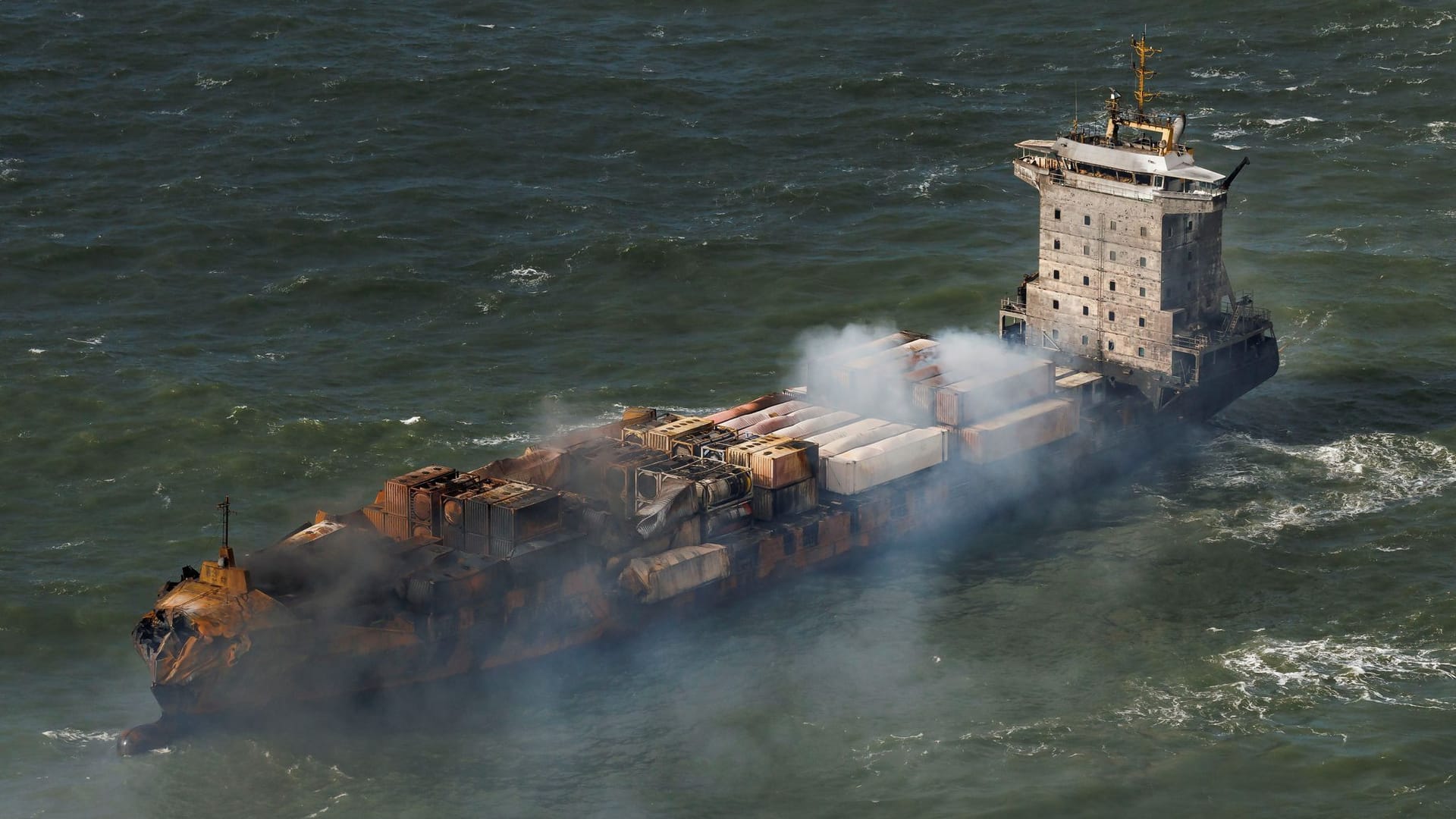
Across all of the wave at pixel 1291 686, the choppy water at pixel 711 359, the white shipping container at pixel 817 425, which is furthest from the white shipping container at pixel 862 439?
the wave at pixel 1291 686

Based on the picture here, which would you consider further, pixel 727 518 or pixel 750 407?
Answer: pixel 750 407

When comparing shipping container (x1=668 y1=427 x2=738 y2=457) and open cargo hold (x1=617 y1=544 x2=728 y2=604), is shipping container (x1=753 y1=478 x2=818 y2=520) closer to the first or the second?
shipping container (x1=668 y1=427 x2=738 y2=457)

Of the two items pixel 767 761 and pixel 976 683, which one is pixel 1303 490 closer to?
pixel 976 683

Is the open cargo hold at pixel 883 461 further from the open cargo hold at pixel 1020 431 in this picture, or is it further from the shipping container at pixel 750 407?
the shipping container at pixel 750 407

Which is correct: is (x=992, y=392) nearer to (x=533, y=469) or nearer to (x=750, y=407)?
(x=750, y=407)

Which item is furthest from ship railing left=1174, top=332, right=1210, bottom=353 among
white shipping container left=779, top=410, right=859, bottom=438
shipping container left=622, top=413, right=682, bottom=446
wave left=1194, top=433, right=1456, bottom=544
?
shipping container left=622, top=413, right=682, bottom=446

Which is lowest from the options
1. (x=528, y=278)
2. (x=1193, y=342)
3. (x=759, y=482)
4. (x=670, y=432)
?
(x=759, y=482)

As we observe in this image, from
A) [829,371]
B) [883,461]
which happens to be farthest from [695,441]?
[829,371]

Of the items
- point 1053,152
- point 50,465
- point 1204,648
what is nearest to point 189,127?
point 50,465
